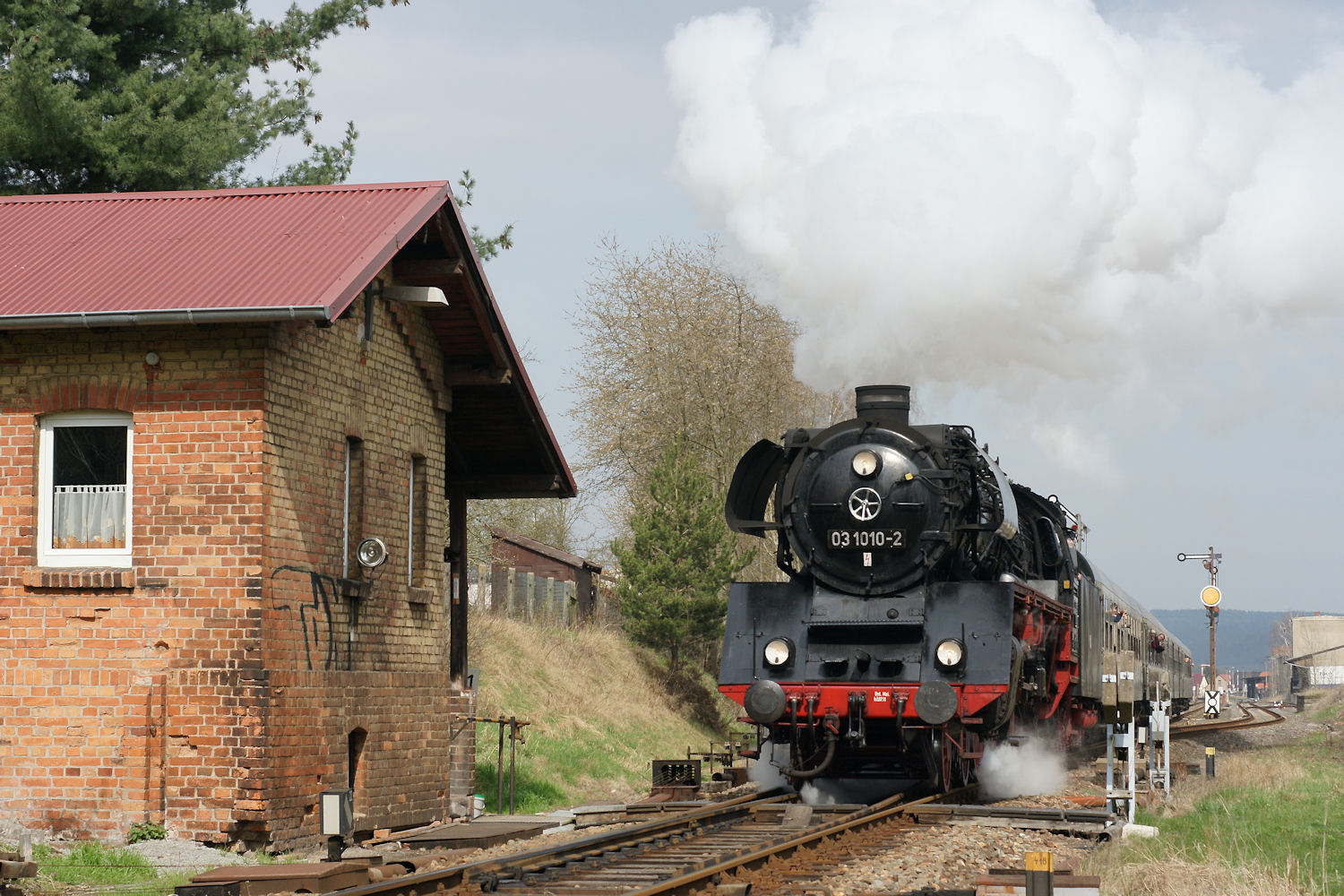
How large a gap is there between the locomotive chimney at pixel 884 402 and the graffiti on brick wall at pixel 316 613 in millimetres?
5214

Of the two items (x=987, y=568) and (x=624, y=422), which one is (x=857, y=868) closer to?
(x=987, y=568)

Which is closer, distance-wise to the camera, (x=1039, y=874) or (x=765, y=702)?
(x=1039, y=874)

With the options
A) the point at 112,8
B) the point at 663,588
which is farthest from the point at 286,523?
the point at 663,588

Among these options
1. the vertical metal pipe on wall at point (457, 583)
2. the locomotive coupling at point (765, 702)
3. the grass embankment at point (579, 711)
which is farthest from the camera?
the grass embankment at point (579, 711)

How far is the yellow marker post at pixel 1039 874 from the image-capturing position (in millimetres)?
6430

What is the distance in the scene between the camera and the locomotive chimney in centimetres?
1428

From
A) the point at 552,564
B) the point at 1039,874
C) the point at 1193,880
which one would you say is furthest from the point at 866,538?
the point at 552,564

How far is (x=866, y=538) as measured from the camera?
1351 centimetres

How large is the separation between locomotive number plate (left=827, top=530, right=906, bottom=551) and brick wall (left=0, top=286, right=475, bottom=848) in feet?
15.2

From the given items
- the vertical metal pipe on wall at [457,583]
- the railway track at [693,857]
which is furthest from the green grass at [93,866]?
the vertical metal pipe on wall at [457,583]

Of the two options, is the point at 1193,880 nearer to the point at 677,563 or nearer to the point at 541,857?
the point at 541,857

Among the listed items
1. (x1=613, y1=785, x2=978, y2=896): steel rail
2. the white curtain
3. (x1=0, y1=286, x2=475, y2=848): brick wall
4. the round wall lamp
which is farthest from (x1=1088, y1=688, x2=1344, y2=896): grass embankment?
the white curtain

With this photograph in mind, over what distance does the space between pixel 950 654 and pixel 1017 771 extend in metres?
2.64

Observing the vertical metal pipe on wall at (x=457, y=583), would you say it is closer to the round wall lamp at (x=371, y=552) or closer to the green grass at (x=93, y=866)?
the round wall lamp at (x=371, y=552)
